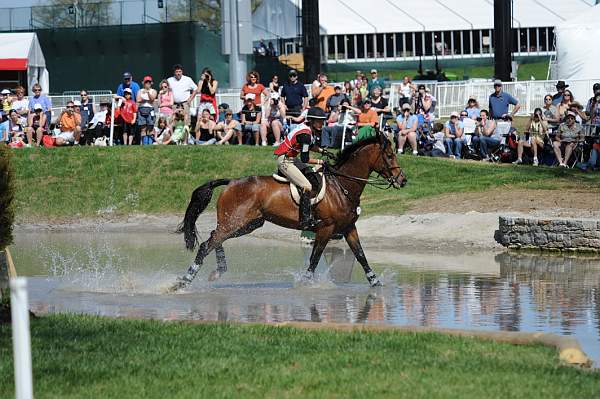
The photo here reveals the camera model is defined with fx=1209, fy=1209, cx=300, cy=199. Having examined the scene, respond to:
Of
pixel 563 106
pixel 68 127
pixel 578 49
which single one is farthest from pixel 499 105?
pixel 578 49

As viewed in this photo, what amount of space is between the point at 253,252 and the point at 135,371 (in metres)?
11.8

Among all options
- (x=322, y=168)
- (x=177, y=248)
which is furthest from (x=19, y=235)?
(x=322, y=168)

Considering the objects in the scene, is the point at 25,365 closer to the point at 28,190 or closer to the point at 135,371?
the point at 135,371

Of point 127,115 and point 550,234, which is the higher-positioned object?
point 127,115

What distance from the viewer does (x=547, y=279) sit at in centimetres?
1723

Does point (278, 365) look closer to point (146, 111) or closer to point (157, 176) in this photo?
point (157, 176)

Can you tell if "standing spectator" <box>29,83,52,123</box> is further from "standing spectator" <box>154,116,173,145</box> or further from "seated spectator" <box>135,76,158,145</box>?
"standing spectator" <box>154,116,173,145</box>

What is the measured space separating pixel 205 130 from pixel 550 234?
12996 mm

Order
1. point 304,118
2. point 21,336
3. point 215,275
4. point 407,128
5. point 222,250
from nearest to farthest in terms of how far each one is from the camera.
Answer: point 21,336
point 222,250
point 215,275
point 304,118
point 407,128

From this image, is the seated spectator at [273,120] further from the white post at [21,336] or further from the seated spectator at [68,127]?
the white post at [21,336]

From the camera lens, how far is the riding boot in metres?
16.5

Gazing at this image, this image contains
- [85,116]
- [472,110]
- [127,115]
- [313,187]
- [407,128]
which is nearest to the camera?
[313,187]

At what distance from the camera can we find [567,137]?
2783 centimetres

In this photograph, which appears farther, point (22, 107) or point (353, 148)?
point (22, 107)
